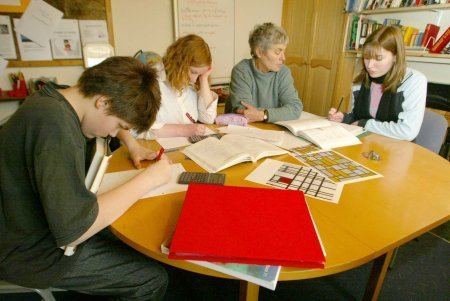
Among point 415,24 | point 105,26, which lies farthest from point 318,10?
point 105,26

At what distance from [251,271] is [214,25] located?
3.14 m

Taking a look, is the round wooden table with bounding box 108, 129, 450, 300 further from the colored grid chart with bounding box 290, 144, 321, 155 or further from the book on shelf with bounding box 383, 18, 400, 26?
the book on shelf with bounding box 383, 18, 400, 26

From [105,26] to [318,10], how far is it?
225 cm

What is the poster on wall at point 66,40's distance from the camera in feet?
8.46

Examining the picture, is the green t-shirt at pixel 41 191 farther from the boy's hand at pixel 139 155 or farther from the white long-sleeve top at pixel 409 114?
the white long-sleeve top at pixel 409 114

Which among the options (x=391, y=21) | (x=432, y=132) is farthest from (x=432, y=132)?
(x=391, y=21)

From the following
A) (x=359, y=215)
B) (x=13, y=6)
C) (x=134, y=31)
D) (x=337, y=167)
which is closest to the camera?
(x=359, y=215)

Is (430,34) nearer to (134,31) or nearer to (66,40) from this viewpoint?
(134,31)

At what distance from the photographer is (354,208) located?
2.80 ft

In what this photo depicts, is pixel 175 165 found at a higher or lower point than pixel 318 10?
lower

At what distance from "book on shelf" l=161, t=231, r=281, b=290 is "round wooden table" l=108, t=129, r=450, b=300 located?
17 mm

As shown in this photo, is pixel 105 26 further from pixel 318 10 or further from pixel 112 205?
pixel 112 205

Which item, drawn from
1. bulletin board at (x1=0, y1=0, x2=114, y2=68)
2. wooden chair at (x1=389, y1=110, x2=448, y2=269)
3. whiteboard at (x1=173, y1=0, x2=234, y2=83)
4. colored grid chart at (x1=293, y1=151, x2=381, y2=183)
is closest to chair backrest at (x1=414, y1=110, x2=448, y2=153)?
wooden chair at (x1=389, y1=110, x2=448, y2=269)

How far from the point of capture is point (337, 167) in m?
1.11
